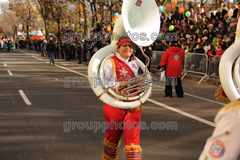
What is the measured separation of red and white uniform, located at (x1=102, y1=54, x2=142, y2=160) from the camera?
3.61 meters

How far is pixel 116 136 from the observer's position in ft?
12.4

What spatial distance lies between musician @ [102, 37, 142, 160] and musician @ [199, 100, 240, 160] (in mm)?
2143

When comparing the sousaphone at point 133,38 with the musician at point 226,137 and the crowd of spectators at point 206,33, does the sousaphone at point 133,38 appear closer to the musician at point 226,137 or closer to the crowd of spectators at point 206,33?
the musician at point 226,137

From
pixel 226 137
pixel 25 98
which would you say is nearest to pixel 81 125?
pixel 25 98

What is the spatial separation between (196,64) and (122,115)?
→ 34.1 feet

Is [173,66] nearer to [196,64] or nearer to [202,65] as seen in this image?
[202,65]

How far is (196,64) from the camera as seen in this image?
13.4 metres

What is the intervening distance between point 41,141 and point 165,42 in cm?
1351

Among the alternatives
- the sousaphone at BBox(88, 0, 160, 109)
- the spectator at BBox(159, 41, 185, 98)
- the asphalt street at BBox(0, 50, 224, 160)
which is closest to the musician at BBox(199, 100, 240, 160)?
the sousaphone at BBox(88, 0, 160, 109)

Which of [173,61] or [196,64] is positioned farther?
[196,64]

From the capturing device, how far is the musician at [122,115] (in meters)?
3.61

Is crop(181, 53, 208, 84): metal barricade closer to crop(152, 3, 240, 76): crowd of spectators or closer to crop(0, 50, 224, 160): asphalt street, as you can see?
crop(152, 3, 240, 76): crowd of spectators

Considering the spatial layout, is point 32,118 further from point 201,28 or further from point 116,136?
point 201,28

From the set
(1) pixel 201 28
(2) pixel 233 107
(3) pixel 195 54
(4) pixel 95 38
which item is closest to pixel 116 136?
(2) pixel 233 107
